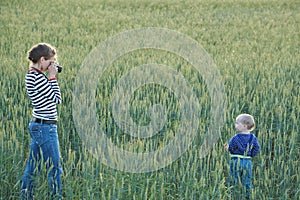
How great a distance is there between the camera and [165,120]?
4.53 m

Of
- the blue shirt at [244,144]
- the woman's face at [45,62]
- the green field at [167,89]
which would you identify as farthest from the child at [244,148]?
the woman's face at [45,62]

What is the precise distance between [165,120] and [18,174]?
5.25ft

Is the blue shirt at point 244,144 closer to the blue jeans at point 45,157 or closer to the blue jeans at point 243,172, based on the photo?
the blue jeans at point 243,172

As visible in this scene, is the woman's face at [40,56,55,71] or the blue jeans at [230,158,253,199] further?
the blue jeans at [230,158,253,199]

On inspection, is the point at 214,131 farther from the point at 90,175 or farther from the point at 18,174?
the point at 18,174

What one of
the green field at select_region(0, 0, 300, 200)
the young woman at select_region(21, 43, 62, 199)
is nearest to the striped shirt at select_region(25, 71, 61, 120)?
the young woman at select_region(21, 43, 62, 199)

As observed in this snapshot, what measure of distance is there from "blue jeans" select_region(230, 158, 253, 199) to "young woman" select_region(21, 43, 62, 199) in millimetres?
1218

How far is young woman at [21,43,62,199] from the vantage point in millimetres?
3180

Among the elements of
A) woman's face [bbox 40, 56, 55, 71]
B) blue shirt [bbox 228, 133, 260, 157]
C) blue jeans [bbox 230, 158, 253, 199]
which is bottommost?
blue jeans [bbox 230, 158, 253, 199]

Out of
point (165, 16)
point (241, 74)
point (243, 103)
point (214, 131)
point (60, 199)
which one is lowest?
point (60, 199)

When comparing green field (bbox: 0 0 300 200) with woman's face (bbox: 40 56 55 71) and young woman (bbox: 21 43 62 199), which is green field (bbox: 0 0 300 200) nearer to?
young woman (bbox: 21 43 62 199)

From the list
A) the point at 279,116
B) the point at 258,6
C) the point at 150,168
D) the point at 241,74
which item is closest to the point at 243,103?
the point at 279,116

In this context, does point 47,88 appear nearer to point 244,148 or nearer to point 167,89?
point 244,148

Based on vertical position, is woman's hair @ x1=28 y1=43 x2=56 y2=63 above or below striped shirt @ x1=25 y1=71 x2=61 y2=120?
above
